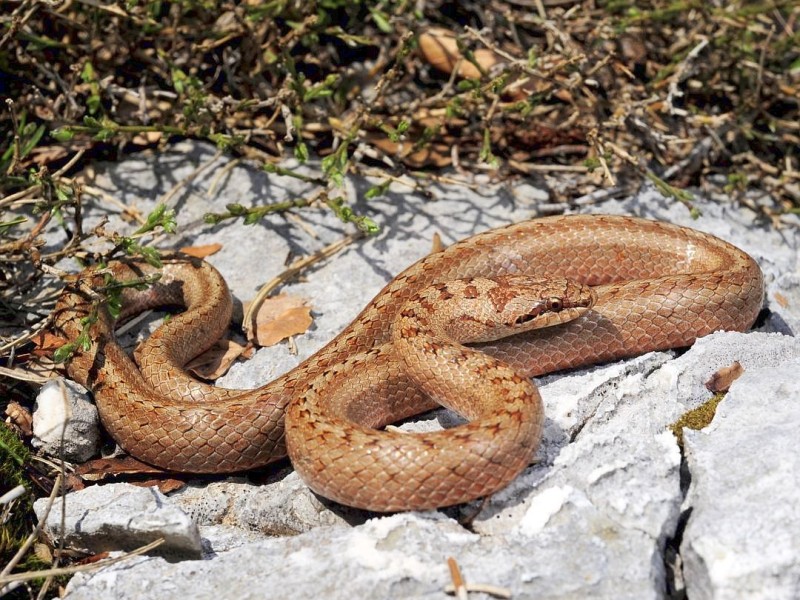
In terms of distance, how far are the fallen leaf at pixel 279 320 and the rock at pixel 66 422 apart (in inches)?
57.0

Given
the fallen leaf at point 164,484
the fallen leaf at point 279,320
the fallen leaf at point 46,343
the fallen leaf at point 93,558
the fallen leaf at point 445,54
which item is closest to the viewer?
the fallen leaf at point 93,558

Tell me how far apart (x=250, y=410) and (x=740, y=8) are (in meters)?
6.69

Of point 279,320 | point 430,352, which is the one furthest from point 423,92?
point 430,352

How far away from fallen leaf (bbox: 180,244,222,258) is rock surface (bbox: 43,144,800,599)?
53.8 inches

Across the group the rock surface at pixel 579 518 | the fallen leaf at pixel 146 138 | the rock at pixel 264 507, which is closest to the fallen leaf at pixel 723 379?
the rock surface at pixel 579 518

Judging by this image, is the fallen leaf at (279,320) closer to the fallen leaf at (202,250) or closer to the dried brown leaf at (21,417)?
the fallen leaf at (202,250)

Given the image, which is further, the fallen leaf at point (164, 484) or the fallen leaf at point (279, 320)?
the fallen leaf at point (279, 320)

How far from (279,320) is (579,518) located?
11.0 feet

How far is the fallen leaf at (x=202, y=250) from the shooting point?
7785 millimetres

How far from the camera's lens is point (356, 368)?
615 cm

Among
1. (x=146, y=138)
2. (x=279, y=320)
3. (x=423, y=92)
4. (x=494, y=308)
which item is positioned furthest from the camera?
(x=423, y=92)

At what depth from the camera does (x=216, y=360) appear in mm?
7051

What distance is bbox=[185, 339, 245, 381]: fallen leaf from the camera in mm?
6910

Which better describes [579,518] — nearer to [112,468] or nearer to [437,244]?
[112,468]
